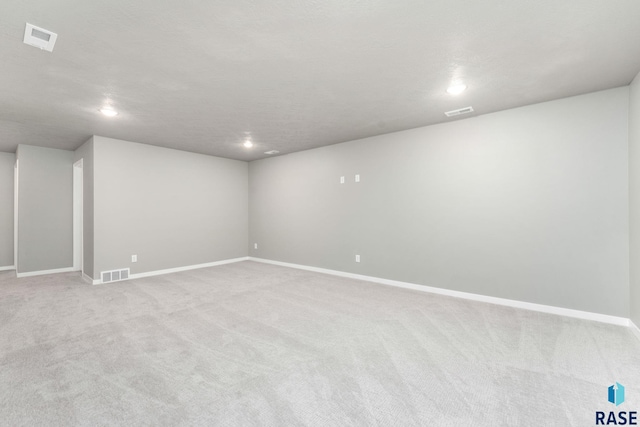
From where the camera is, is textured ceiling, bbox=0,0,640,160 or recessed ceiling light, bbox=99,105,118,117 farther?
recessed ceiling light, bbox=99,105,118,117

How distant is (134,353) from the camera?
2.43 metres

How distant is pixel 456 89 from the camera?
2990mm

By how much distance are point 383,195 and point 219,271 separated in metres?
3.53

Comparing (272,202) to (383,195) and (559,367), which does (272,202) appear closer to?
(383,195)

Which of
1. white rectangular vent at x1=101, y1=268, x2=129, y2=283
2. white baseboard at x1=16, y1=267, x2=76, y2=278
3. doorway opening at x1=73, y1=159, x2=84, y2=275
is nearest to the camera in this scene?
white rectangular vent at x1=101, y1=268, x2=129, y2=283

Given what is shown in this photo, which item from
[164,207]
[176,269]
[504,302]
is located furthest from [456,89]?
[176,269]

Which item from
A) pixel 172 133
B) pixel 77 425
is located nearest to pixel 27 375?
pixel 77 425

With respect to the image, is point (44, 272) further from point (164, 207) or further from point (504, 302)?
point (504, 302)

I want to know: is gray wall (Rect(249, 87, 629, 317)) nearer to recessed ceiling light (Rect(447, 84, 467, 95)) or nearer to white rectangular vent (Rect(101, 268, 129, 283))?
recessed ceiling light (Rect(447, 84, 467, 95))

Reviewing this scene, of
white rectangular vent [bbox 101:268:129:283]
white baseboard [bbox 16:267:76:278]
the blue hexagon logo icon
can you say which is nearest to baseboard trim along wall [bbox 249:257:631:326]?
the blue hexagon logo icon

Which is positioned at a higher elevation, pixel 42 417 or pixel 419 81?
pixel 419 81

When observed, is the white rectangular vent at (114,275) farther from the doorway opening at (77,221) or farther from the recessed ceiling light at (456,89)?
the recessed ceiling light at (456,89)

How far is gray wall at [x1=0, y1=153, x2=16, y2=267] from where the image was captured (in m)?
5.90

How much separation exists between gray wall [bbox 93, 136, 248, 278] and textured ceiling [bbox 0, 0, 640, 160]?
1231 millimetres
